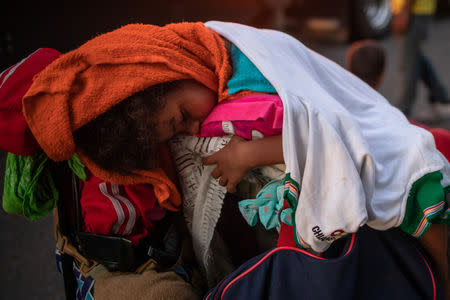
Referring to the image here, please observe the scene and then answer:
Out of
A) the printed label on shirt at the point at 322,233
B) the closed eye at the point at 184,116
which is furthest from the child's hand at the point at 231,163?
the printed label on shirt at the point at 322,233

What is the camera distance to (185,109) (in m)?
1.04

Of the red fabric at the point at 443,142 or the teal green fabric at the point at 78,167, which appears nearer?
the teal green fabric at the point at 78,167

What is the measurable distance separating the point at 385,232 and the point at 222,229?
49 cm

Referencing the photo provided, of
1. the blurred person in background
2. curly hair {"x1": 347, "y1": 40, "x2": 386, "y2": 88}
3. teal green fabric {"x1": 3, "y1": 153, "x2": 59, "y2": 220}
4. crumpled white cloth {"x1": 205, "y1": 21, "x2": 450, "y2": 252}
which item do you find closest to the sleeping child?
crumpled white cloth {"x1": 205, "y1": 21, "x2": 450, "y2": 252}

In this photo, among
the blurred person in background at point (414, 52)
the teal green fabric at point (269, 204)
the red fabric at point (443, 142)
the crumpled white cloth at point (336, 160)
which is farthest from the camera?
the blurred person in background at point (414, 52)

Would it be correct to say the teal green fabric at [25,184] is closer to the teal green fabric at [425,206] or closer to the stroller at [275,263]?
the stroller at [275,263]

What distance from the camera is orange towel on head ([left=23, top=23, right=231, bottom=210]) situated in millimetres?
865

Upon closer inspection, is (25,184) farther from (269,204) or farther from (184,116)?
(269,204)

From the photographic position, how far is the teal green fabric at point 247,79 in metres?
0.97

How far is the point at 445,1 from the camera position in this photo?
5887mm

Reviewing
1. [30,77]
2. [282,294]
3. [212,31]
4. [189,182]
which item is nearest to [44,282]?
[189,182]

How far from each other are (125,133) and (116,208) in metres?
0.20

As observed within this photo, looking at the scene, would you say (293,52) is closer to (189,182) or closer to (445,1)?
(189,182)

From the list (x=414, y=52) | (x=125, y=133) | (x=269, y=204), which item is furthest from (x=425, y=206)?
(x=414, y=52)
